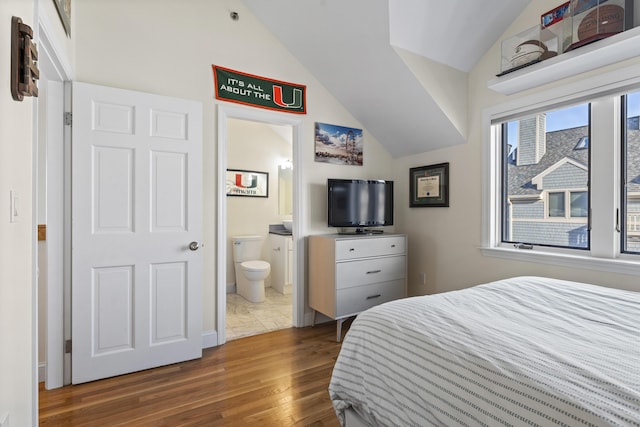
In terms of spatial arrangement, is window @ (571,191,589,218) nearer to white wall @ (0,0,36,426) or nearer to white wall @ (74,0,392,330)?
white wall @ (74,0,392,330)

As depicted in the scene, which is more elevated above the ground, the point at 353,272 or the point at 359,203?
the point at 359,203

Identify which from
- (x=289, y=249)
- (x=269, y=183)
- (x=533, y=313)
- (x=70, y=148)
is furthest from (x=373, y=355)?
(x=269, y=183)

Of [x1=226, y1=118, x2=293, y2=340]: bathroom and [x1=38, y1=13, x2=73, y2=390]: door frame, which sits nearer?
[x1=38, y1=13, x2=73, y2=390]: door frame

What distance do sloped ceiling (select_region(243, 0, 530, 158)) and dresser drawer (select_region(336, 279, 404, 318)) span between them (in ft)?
4.91

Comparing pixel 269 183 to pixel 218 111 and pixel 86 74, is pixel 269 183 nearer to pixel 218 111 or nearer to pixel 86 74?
pixel 218 111

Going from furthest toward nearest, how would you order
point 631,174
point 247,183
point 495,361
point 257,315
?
point 247,183, point 257,315, point 631,174, point 495,361

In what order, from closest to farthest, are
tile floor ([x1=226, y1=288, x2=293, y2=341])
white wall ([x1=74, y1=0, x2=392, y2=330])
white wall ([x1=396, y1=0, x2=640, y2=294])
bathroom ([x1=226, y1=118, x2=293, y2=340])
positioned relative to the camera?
white wall ([x1=74, y1=0, x2=392, y2=330]) < white wall ([x1=396, y1=0, x2=640, y2=294]) < tile floor ([x1=226, y1=288, x2=293, y2=341]) < bathroom ([x1=226, y1=118, x2=293, y2=340])

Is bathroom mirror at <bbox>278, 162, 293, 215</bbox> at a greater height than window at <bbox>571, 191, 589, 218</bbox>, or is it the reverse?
bathroom mirror at <bbox>278, 162, 293, 215</bbox>

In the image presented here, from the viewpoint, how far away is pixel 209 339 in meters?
2.67

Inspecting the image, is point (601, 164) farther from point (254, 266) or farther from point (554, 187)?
point (254, 266)

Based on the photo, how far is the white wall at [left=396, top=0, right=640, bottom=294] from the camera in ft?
8.64

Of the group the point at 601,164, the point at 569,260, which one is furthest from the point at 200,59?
the point at 569,260

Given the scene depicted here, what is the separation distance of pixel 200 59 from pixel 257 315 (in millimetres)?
2584

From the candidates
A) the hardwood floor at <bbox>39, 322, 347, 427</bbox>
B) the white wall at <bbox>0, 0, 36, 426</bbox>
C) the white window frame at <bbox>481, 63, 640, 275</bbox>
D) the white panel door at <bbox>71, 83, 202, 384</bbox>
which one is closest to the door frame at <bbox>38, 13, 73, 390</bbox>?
the white panel door at <bbox>71, 83, 202, 384</bbox>
